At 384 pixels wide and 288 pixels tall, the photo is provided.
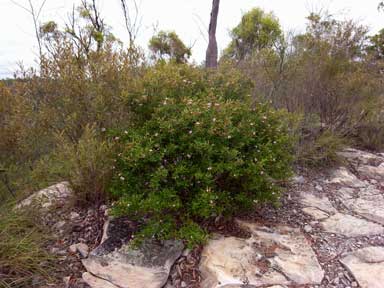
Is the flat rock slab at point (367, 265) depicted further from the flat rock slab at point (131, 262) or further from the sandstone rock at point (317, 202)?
the flat rock slab at point (131, 262)

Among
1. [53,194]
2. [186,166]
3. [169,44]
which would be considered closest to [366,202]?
[186,166]

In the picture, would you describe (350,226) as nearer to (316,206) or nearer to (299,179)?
(316,206)

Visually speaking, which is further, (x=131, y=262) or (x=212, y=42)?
(x=212, y=42)

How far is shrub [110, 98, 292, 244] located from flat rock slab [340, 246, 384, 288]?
77 centimetres

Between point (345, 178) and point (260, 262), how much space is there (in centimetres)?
232

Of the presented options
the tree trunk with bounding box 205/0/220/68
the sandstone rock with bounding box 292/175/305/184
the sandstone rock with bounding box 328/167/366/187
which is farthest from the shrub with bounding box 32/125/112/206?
the tree trunk with bounding box 205/0/220/68

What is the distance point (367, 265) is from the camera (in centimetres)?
202

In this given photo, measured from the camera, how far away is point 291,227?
250 cm

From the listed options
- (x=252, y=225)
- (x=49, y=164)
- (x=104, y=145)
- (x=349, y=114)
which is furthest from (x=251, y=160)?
(x=349, y=114)

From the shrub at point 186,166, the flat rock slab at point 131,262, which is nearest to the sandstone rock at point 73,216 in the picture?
the flat rock slab at point 131,262

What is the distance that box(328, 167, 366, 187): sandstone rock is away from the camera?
3523 millimetres

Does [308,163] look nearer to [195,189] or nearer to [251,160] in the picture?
[251,160]

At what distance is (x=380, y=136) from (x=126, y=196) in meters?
4.75

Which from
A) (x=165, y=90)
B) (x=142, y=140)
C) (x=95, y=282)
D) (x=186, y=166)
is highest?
(x=165, y=90)
